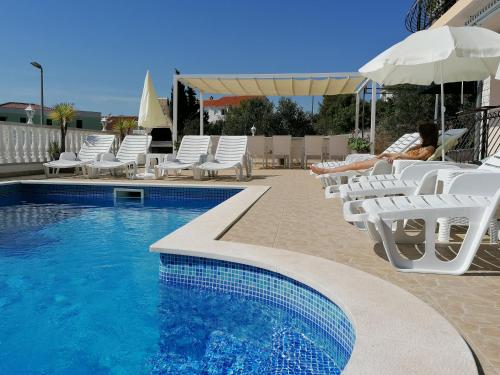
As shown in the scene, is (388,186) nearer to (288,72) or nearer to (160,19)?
(288,72)

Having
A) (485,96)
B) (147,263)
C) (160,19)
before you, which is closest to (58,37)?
(160,19)

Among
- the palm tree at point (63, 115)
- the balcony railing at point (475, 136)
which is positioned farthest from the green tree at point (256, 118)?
the balcony railing at point (475, 136)

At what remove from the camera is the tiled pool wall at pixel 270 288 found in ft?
7.80

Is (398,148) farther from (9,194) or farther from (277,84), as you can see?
(9,194)

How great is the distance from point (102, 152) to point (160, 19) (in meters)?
13.8

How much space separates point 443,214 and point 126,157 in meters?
9.18

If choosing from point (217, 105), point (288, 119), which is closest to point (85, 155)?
point (288, 119)

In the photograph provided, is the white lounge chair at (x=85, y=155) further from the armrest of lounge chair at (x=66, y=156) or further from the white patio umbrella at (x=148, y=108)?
the white patio umbrella at (x=148, y=108)

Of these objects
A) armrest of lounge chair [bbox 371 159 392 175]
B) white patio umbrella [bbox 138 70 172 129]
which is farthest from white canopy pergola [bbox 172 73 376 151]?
armrest of lounge chair [bbox 371 159 392 175]

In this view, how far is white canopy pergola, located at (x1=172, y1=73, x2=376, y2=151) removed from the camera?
12.7 meters

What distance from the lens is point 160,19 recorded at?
22297 millimetres

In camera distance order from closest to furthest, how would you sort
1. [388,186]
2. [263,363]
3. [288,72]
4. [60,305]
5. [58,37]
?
1. [263,363]
2. [60,305]
3. [388,186]
4. [288,72]
5. [58,37]

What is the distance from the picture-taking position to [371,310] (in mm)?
2127

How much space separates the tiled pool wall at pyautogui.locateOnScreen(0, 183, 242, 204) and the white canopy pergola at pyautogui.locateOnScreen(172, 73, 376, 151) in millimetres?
4672
